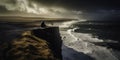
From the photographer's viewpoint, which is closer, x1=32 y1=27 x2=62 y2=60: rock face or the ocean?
x1=32 y1=27 x2=62 y2=60: rock face

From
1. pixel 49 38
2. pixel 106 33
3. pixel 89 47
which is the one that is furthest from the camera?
pixel 106 33

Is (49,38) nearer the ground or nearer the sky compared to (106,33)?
nearer the sky

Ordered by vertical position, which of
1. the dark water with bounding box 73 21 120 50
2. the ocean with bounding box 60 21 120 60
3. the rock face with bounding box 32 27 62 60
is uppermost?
the rock face with bounding box 32 27 62 60

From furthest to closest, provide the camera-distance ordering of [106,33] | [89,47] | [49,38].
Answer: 1. [106,33]
2. [89,47]
3. [49,38]

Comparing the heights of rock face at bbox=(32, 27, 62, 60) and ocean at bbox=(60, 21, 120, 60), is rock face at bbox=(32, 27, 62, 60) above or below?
above

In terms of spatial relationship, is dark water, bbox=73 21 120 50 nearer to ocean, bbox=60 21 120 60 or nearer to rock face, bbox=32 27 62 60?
ocean, bbox=60 21 120 60

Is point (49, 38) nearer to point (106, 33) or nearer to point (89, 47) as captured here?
point (89, 47)

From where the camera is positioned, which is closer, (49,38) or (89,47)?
(49,38)

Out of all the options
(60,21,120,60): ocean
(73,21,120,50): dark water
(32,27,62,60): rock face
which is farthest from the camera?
(73,21,120,50): dark water

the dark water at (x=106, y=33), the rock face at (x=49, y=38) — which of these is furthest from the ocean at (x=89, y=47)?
the rock face at (x=49, y=38)

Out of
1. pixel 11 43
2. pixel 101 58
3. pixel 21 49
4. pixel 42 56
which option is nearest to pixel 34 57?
pixel 42 56

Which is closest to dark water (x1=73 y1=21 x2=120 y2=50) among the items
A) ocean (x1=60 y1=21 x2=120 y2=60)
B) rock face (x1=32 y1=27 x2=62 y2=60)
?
ocean (x1=60 y1=21 x2=120 y2=60)

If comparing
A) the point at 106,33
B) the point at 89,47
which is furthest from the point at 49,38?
the point at 106,33

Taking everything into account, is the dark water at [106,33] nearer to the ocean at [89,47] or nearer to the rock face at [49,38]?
the ocean at [89,47]
